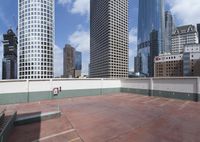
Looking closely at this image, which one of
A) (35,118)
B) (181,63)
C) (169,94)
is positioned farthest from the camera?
(181,63)

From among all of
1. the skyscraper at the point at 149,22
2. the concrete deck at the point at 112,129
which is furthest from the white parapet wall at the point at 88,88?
the skyscraper at the point at 149,22

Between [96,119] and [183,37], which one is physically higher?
[183,37]

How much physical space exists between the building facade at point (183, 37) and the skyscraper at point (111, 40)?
7754 centimetres

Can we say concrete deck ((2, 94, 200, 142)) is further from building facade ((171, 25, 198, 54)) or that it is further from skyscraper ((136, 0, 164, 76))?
building facade ((171, 25, 198, 54))

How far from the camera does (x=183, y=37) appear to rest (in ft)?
626

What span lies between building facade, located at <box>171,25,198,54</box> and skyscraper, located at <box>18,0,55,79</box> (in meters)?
147

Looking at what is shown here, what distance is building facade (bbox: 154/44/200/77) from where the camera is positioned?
97.6 meters

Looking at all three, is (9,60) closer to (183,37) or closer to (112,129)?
(183,37)

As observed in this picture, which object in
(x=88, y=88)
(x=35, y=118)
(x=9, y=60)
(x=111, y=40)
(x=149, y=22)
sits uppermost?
(x=149, y=22)

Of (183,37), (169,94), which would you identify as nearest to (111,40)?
(183,37)

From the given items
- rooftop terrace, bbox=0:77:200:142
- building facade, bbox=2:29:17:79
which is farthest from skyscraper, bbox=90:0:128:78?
rooftop terrace, bbox=0:77:200:142

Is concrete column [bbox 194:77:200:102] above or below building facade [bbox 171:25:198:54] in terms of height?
below

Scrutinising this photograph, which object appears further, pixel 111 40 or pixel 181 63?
pixel 111 40

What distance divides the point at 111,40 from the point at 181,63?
193 feet
